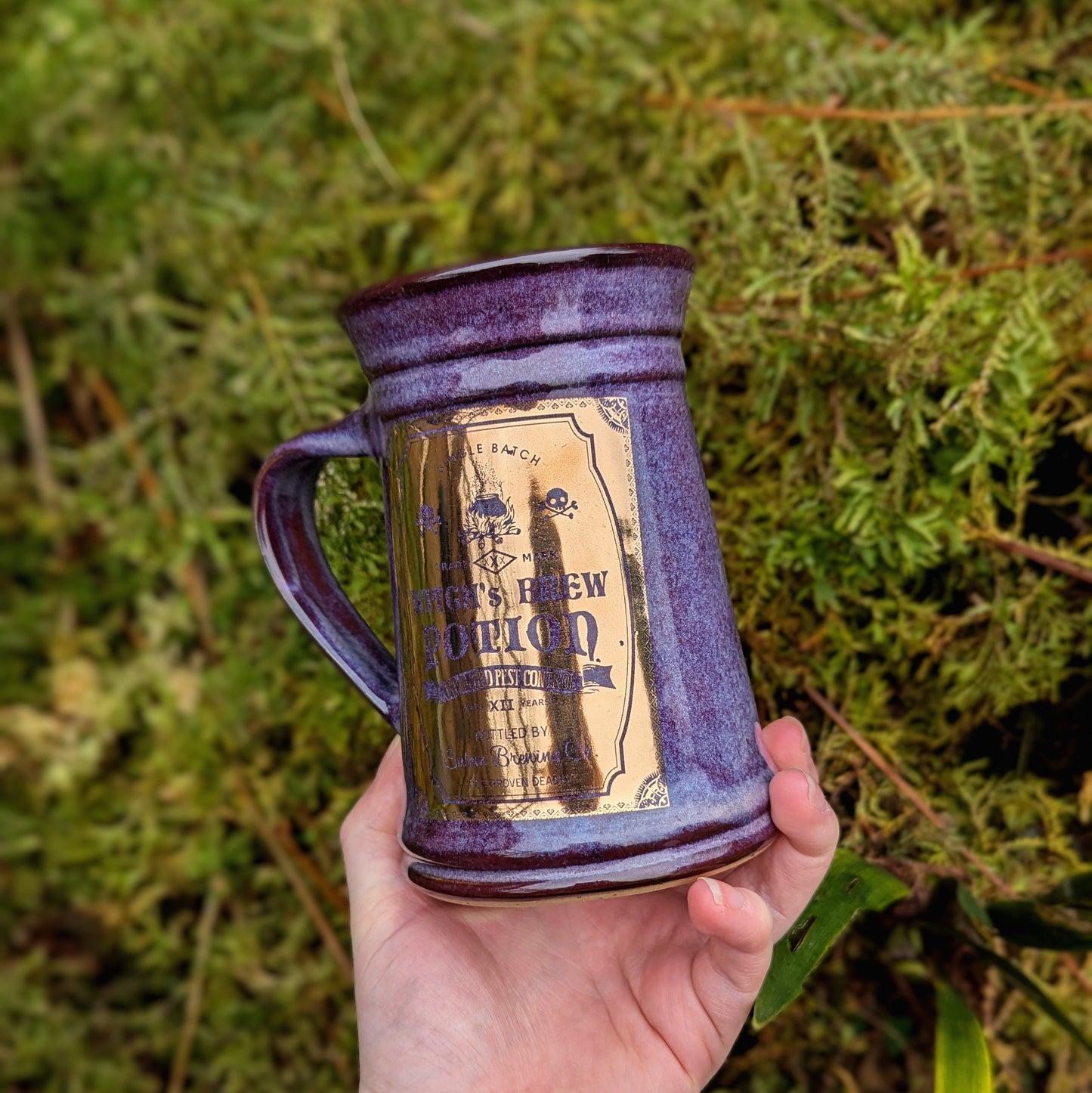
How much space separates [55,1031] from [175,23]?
1.79 metres

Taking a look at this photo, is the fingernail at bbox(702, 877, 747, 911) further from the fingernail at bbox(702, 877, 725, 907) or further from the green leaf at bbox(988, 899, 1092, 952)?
the green leaf at bbox(988, 899, 1092, 952)

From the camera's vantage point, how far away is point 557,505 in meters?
0.93

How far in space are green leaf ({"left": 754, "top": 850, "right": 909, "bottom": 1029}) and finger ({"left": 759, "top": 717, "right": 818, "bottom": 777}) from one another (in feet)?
0.41

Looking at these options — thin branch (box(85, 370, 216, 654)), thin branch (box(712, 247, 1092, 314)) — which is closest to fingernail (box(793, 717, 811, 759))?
thin branch (box(712, 247, 1092, 314))

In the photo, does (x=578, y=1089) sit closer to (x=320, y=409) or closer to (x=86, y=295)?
(x=320, y=409)

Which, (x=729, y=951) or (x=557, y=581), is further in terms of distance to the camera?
(x=729, y=951)

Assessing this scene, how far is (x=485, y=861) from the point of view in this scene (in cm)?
97

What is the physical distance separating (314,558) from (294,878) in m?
0.74

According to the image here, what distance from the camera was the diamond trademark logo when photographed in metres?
0.94

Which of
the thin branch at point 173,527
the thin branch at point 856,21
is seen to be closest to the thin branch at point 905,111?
the thin branch at point 856,21

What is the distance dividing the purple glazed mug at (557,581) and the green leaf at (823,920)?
18 centimetres

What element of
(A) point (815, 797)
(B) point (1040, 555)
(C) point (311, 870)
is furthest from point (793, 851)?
(C) point (311, 870)

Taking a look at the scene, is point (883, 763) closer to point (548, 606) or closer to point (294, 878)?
point (548, 606)

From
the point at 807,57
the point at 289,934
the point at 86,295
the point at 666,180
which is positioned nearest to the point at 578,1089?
the point at 289,934
